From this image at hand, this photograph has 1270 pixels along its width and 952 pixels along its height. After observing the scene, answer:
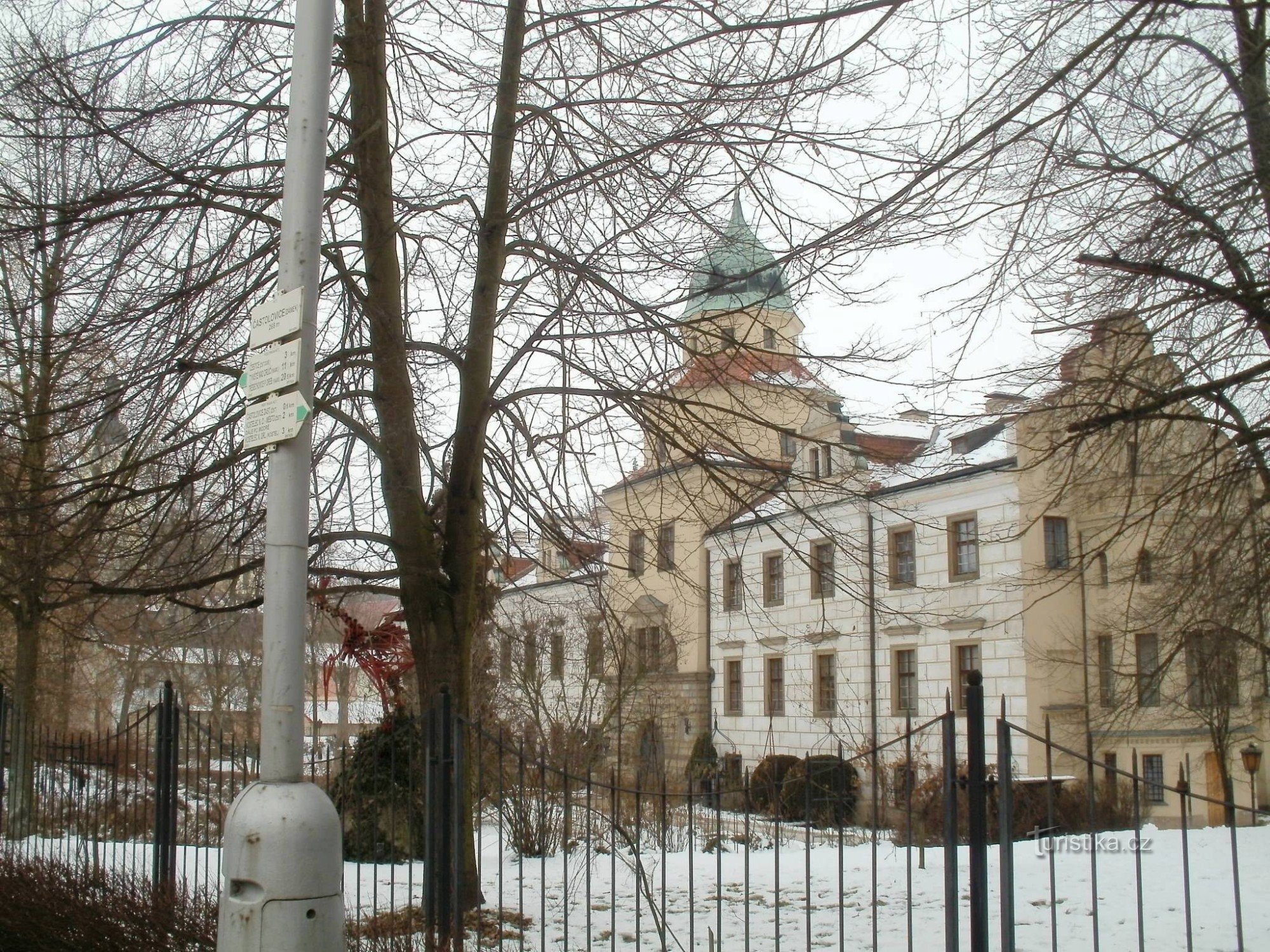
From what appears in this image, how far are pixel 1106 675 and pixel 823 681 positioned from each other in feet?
37.1

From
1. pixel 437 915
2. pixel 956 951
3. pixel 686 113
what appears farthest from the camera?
pixel 686 113

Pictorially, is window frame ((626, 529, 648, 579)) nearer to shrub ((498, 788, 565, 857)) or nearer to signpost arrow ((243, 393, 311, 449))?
shrub ((498, 788, 565, 857))

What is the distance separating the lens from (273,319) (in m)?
5.07

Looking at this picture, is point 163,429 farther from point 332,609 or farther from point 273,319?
point 273,319

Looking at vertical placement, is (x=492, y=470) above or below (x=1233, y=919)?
above

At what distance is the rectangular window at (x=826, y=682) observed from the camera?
33.0m

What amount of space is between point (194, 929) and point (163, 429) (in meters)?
4.96

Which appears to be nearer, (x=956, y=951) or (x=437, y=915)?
(x=956, y=951)

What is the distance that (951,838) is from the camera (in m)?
4.98

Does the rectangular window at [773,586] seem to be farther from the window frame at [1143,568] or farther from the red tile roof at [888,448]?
the red tile roof at [888,448]

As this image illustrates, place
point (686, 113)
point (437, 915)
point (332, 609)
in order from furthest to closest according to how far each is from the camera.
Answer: point (332, 609) → point (686, 113) → point (437, 915)

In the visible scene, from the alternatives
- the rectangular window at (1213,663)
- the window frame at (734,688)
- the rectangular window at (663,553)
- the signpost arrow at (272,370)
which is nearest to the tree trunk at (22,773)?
the rectangular window at (663,553)

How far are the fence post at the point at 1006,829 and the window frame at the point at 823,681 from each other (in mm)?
27847

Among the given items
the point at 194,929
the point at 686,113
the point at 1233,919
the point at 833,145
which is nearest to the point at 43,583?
the point at 194,929
